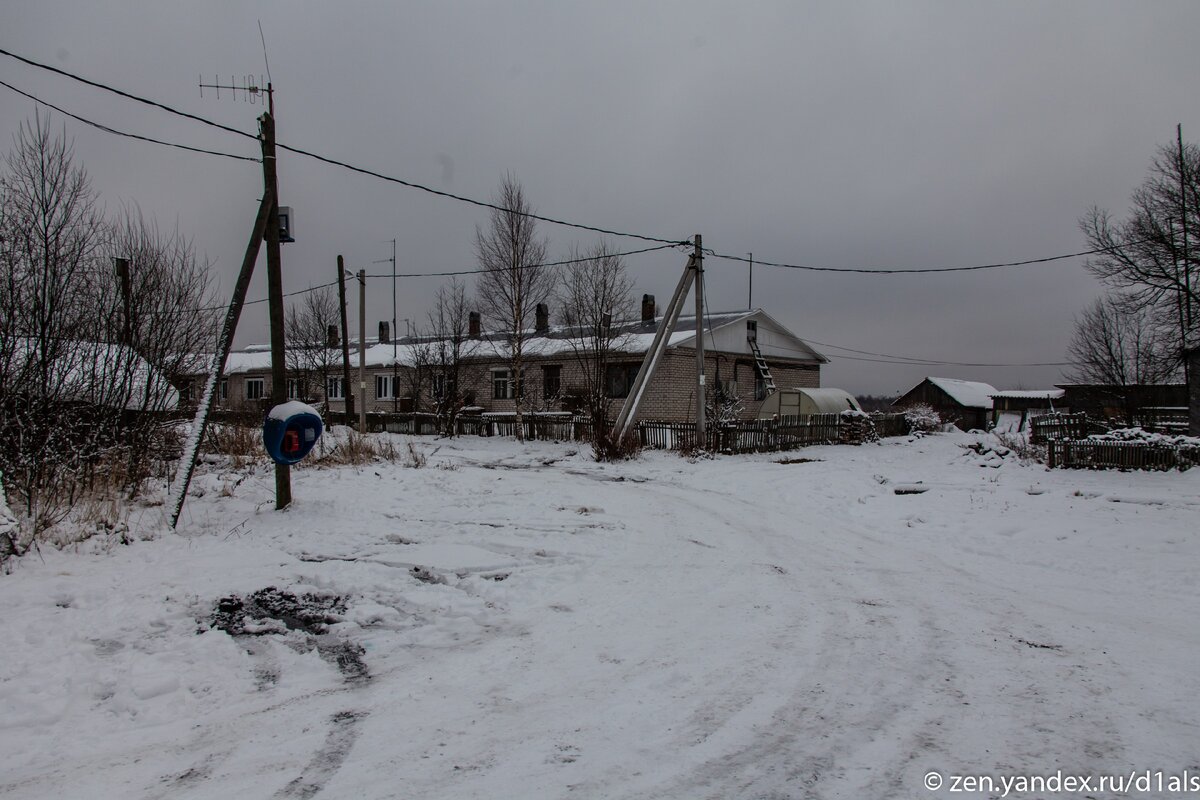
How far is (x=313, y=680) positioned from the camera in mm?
4086

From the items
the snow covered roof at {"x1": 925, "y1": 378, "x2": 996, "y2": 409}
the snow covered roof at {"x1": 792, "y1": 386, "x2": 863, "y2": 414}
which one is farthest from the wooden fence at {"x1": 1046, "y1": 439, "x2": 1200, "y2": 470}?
the snow covered roof at {"x1": 925, "y1": 378, "x2": 996, "y2": 409}

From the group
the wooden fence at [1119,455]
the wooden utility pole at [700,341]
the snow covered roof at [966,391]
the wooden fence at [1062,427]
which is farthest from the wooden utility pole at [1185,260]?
the snow covered roof at [966,391]

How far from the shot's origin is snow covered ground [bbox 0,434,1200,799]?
121 inches

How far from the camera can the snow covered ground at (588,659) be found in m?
3.07

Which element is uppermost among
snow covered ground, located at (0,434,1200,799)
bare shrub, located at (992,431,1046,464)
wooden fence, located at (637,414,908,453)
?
wooden fence, located at (637,414,908,453)

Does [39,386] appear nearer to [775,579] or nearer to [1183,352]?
[775,579]

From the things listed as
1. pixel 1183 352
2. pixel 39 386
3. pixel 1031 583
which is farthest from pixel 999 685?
pixel 1183 352

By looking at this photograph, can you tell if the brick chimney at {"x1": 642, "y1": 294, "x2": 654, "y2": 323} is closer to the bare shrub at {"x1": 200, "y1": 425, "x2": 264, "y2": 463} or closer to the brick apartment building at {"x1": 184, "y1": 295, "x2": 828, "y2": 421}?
the brick apartment building at {"x1": 184, "y1": 295, "x2": 828, "y2": 421}

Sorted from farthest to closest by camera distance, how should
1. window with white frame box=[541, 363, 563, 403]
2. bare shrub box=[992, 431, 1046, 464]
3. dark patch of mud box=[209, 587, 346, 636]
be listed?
window with white frame box=[541, 363, 563, 403]
bare shrub box=[992, 431, 1046, 464]
dark patch of mud box=[209, 587, 346, 636]

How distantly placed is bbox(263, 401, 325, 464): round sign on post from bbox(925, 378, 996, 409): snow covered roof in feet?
137

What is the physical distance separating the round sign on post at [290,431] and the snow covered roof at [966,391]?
137 ft

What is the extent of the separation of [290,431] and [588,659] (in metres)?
5.43

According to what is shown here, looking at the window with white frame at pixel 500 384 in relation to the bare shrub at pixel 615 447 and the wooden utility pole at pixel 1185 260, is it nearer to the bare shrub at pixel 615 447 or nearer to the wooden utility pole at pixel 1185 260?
the bare shrub at pixel 615 447

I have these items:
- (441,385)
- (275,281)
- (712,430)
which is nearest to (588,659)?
(275,281)
